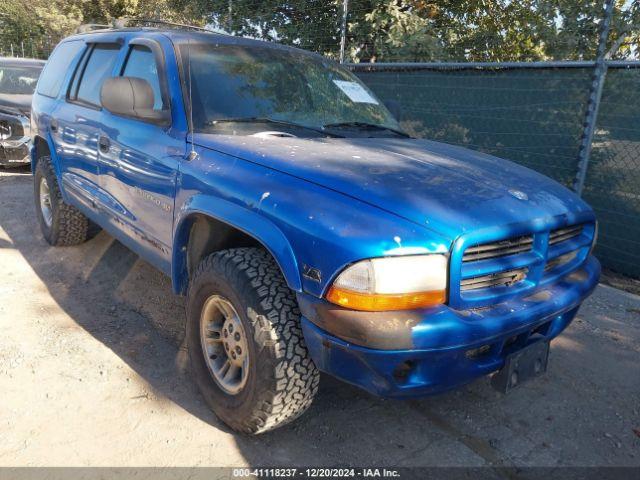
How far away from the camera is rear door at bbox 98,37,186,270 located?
A: 9.52 ft

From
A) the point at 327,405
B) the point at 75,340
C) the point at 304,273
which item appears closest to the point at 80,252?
the point at 75,340

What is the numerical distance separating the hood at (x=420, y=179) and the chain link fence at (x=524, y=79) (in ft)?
8.24

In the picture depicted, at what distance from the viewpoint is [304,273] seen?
2090mm

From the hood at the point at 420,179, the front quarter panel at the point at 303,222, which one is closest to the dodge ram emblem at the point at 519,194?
the hood at the point at 420,179

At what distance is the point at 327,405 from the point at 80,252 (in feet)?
10.3

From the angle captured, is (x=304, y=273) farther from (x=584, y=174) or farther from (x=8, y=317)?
(x=584, y=174)

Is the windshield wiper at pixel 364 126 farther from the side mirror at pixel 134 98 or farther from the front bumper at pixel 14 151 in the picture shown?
the front bumper at pixel 14 151

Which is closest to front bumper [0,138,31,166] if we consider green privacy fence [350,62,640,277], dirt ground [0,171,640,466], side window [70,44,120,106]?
side window [70,44,120,106]

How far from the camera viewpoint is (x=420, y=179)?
2.41 meters

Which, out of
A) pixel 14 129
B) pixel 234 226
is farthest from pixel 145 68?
pixel 14 129

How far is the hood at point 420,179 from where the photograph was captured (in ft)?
7.06

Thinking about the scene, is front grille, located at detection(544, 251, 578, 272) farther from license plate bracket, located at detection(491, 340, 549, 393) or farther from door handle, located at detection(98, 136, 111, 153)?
door handle, located at detection(98, 136, 111, 153)

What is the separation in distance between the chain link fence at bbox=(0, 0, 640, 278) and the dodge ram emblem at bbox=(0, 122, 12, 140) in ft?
15.2

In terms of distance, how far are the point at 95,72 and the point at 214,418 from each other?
9.07 feet
